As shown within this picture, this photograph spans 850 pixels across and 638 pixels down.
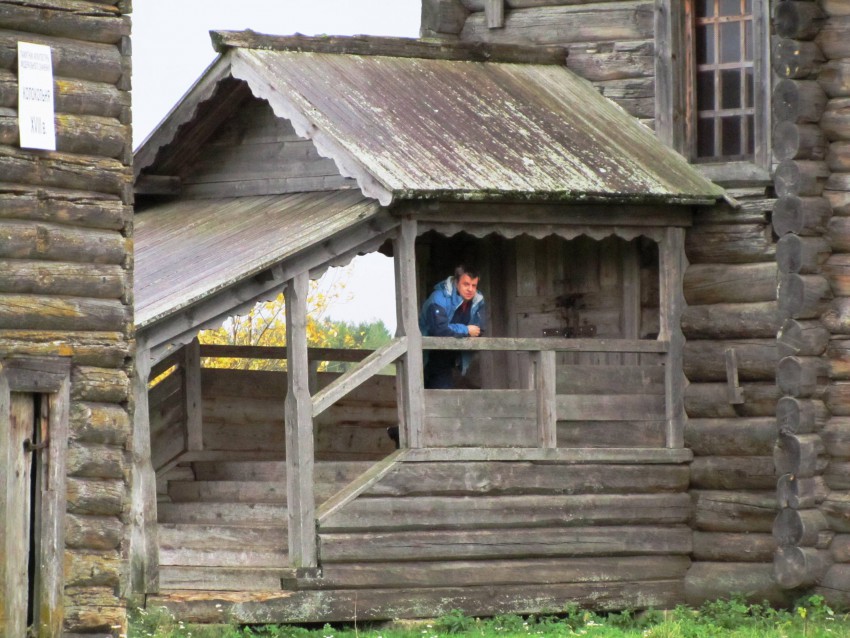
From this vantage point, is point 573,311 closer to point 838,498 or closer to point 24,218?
point 838,498

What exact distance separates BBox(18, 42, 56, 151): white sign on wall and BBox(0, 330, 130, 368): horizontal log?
123cm

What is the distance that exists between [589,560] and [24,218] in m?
6.15

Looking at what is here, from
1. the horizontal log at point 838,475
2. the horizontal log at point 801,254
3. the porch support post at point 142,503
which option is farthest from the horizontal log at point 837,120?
the porch support post at point 142,503

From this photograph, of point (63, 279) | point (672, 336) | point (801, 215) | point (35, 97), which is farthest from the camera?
point (672, 336)

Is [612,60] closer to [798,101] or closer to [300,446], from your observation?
[798,101]

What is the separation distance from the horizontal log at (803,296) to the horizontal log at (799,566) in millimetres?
1869

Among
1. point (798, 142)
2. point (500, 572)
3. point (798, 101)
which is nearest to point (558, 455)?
point (500, 572)

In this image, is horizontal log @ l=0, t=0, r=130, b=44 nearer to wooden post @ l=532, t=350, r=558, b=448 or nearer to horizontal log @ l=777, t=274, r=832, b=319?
wooden post @ l=532, t=350, r=558, b=448

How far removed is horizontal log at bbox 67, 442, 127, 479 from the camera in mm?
13906

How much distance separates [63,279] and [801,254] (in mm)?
6096

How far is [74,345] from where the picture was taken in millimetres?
13859

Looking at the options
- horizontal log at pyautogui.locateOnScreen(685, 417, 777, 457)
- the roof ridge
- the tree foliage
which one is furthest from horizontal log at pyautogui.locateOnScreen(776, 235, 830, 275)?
the tree foliage

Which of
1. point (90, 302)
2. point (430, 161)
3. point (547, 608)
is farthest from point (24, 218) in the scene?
point (547, 608)

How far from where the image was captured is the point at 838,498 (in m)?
16.7
